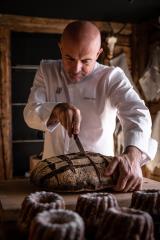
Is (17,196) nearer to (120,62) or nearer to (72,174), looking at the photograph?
(72,174)

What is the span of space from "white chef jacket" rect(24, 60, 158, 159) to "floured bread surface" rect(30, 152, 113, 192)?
1.30 ft

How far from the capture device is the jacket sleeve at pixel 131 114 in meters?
1.90

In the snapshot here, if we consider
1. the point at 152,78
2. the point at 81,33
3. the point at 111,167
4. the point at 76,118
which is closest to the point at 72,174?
the point at 111,167

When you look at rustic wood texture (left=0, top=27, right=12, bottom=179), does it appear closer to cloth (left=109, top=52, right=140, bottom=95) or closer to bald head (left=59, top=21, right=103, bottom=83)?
cloth (left=109, top=52, right=140, bottom=95)

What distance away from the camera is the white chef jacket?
2.18 meters

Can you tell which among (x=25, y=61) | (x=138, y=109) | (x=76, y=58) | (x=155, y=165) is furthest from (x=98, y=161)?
(x=25, y=61)

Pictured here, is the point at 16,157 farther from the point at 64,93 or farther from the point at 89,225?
the point at 89,225

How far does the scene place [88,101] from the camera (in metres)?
2.29

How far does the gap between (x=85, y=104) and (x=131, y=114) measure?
0.35 m

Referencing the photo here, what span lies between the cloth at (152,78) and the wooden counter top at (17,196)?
10.2 feet

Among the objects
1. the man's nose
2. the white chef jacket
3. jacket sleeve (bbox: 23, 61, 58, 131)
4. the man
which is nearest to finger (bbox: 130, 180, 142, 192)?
the man

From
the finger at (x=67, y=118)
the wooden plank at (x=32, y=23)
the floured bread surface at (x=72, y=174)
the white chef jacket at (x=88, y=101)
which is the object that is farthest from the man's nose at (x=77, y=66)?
the wooden plank at (x=32, y=23)

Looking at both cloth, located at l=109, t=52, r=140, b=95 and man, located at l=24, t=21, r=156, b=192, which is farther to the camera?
cloth, located at l=109, t=52, r=140, b=95

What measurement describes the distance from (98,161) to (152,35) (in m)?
3.94
